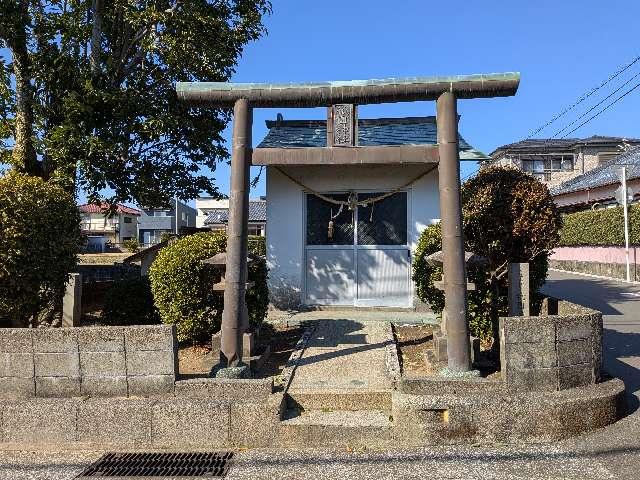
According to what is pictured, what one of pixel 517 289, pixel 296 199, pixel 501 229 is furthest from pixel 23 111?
pixel 517 289

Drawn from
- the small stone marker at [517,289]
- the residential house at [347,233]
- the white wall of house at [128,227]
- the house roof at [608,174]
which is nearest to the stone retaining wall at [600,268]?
the house roof at [608,174]

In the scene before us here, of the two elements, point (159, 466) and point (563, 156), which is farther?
point (563, 156)

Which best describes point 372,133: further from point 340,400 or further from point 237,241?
point 340,400

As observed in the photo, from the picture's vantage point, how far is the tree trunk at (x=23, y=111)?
8.88 metres

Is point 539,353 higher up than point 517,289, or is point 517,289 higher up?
point 517,289

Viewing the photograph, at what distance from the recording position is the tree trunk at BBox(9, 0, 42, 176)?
8.88m

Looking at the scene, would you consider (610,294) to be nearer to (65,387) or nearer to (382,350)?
(382,350)

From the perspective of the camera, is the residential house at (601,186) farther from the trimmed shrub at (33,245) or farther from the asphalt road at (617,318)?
the trimmed shrub at (33,245)

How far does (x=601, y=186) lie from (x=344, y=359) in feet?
76.4

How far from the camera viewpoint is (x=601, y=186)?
23.8 metres

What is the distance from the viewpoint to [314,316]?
8.74 meters

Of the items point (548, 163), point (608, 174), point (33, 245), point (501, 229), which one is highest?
point (548, 163)

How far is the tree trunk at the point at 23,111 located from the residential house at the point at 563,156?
113ft

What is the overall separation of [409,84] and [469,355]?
3.13m
